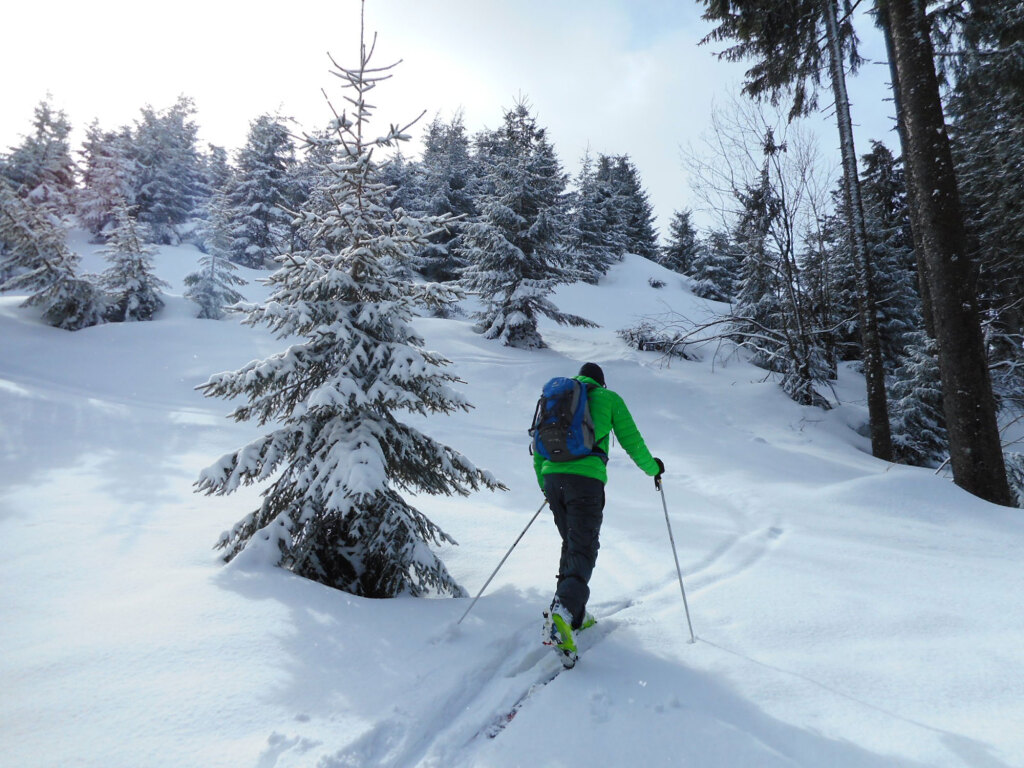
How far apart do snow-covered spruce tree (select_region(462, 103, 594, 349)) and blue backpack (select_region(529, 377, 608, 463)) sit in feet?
47.2

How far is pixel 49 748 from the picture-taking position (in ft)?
7.93

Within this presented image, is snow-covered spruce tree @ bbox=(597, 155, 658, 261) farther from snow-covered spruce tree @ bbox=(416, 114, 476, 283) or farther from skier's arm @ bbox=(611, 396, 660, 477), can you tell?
skier's arm @ bbox=(611, 396, 660, 477)

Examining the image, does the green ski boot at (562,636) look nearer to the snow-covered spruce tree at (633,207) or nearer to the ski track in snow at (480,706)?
the ski track in snow at (480,706)

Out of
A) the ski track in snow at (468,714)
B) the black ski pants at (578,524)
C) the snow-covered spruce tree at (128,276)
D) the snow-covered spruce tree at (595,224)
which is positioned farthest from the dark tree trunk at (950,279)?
the snow-covered spruce tree at (595,224)

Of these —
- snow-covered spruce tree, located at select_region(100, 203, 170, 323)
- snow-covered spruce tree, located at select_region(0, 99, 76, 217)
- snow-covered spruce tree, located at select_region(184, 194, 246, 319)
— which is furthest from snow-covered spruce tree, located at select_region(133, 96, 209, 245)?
→ snow-covered spruce tree, located at select_region(100, 203, 170, 323)

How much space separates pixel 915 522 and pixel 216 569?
7422 mm

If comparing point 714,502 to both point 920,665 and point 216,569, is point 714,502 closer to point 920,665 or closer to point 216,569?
point 920,665

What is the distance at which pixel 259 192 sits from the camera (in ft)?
115

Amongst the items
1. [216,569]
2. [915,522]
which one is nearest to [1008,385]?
[915,522]

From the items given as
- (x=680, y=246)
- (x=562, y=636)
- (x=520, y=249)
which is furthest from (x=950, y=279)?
(x=680, y=246)

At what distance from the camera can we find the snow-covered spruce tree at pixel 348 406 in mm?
4445

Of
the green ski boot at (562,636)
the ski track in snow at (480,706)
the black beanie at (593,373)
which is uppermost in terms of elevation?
the black beanie at (593,373)

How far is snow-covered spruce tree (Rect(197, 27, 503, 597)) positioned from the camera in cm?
445

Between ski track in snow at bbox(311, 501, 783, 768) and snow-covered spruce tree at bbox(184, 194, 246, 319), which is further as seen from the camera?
snow-covered spruce tree at bbox(184, 194, 246, 319)
